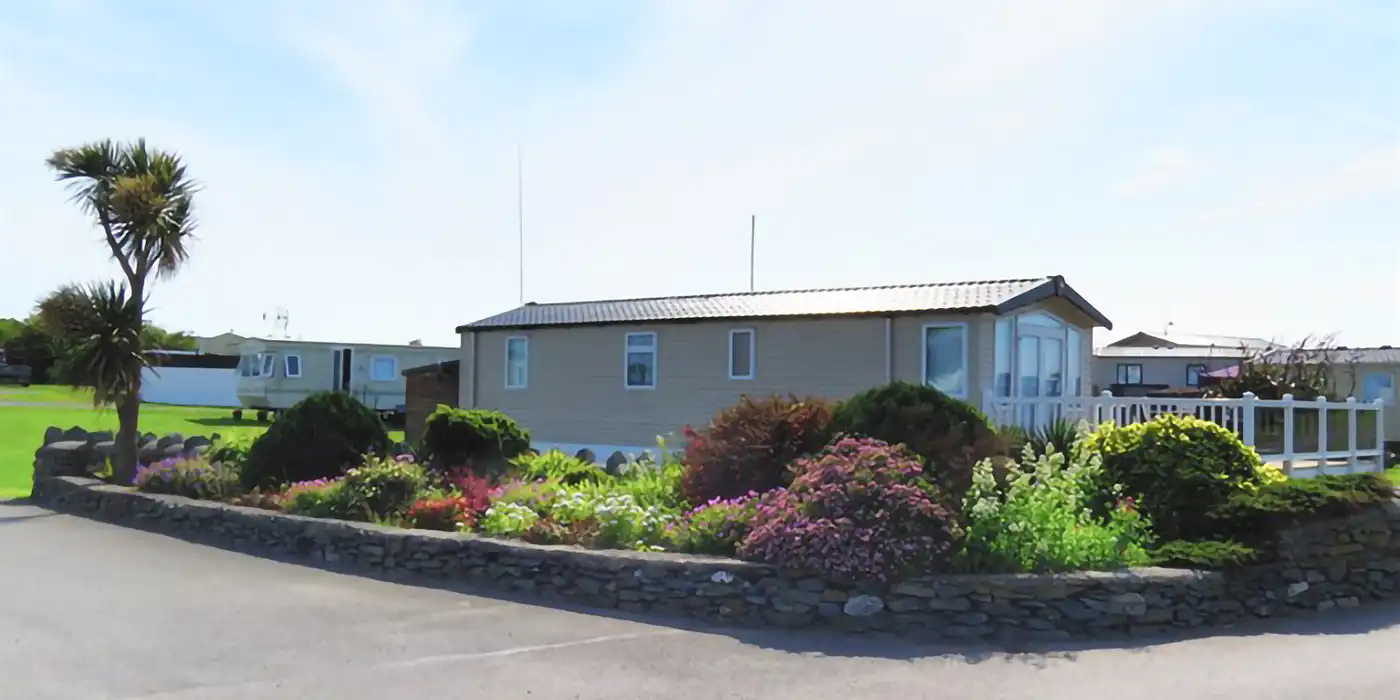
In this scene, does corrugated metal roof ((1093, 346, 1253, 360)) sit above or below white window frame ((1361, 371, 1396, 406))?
above

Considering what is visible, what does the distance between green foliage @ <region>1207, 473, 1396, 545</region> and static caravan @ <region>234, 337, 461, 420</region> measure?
26.7m

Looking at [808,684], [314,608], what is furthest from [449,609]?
[808,684]

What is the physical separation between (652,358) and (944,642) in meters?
10.8

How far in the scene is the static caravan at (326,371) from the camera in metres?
32.3

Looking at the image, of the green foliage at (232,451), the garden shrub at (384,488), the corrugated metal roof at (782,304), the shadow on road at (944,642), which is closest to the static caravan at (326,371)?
the corrugated metal roof at (782,304)

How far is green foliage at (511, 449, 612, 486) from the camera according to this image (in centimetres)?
1216

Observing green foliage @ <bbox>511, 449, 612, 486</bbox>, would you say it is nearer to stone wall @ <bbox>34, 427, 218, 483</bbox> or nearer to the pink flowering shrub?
the pink flowering shrub

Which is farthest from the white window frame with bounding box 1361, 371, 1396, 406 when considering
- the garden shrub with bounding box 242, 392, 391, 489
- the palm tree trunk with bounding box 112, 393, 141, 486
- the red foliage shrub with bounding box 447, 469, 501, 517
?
the palm tree trunk with bounding box 112, 393, 141, 486

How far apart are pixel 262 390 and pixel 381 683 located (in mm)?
28699

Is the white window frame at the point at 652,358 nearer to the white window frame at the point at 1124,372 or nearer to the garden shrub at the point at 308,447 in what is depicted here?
the garden shrub at the point at 308,447

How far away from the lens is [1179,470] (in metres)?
8.95

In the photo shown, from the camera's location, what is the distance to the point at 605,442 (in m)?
18.1

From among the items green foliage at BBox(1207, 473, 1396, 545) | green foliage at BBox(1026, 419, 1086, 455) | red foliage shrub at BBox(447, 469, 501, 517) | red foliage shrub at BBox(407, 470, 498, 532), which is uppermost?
green foliage at BBox(1026, 419, 1086, 455)

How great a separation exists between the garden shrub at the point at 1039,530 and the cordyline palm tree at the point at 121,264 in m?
11.5
